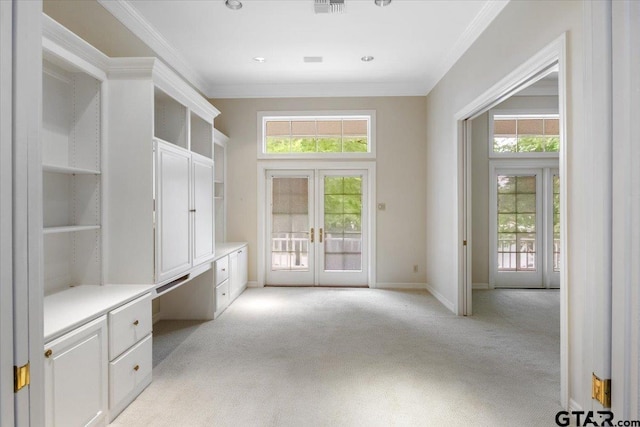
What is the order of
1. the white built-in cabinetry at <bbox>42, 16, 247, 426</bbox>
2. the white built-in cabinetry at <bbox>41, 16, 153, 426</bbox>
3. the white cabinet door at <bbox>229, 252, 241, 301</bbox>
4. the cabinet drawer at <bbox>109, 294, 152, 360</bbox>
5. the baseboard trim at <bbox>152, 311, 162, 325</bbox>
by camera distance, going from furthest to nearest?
the white cabinet door at <bbox>229, 252, 241, 301</bbox> < the baseboard trim at <bbox>152, 311, 162, 325</bbox> < the cabinet drawer at <bbox>109, 294, 152, 360</bbox> < the white built-in cabinetry at <bbox>42, 16, 247, 426</bbox> < the white built-in cabinetry at <bbox>41, 16, 153, 426</bbox>

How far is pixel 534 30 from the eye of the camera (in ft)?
8.39

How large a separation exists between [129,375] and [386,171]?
4256 mm

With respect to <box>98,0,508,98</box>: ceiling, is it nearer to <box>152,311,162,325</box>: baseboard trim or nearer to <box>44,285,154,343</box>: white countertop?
<box>44,285,154,343</box>: white countertop

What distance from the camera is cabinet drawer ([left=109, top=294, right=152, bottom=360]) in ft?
6.89

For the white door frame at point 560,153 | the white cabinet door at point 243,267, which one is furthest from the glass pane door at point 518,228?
the white cabinet door at point 243,267

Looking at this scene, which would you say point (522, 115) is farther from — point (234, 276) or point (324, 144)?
point (234, 276)

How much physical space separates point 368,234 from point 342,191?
2.59 feet

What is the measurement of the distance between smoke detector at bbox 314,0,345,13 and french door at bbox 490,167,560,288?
367cm

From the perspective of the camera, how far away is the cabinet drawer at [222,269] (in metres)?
4.10

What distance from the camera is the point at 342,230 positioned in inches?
222

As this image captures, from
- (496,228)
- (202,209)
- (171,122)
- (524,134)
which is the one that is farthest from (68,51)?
(524,134)

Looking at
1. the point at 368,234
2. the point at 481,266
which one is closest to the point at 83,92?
the point at 368,234

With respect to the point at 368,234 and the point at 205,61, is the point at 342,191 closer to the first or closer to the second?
the point at 368,234

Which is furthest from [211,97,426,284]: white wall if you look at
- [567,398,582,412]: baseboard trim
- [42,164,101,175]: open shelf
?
[567,398,582,412]: baseboard trim
